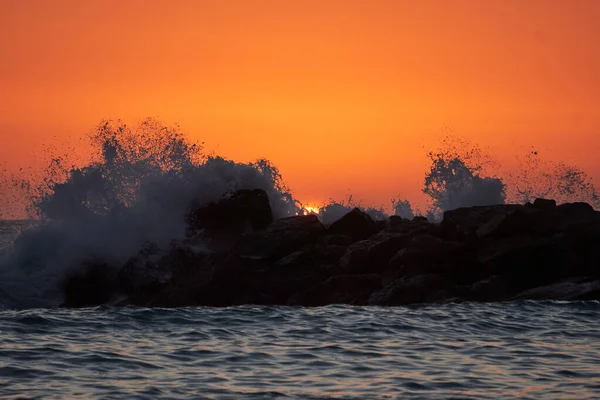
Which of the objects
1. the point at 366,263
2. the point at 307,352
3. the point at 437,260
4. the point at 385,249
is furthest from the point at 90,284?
the point at 307,352

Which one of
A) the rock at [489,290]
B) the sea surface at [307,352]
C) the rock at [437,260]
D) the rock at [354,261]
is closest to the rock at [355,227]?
the rock at [354,261]

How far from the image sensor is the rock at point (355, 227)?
2283 centimetres

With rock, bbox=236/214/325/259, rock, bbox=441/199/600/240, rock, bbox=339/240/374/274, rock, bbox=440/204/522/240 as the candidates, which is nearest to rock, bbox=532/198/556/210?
rock, bbox=441/199/600/240

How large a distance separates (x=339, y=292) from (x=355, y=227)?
4058 millimetres

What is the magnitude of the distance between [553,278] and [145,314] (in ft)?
30.3

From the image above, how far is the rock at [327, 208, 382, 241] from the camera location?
22.8 m

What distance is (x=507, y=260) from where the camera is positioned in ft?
65.7

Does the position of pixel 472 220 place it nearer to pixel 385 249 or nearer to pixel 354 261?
pixel 385 249

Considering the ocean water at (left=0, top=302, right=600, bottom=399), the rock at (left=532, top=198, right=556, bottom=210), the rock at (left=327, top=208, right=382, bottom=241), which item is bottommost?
the ocean water at (left=0, top=302, right=600, bottom=399)

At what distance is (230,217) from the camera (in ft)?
77.4

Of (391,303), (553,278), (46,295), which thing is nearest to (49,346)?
(391,303)

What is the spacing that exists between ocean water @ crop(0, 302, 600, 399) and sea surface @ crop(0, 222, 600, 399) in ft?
0.07

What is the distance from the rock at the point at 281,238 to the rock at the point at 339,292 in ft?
6.71

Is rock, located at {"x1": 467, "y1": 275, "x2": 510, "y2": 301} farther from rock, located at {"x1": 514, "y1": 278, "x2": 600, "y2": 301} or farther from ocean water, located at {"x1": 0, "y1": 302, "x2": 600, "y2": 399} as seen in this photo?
ocean water, located at {"x1": 0, "y1": 302, "x2": 600, "y2": 399}
